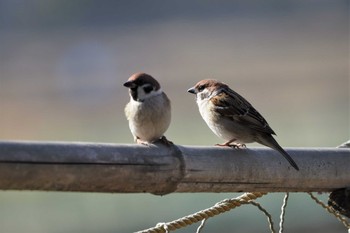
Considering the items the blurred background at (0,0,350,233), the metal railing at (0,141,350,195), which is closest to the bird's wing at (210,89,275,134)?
the metal railing at (0,141,350,195)

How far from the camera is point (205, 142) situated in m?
12.6

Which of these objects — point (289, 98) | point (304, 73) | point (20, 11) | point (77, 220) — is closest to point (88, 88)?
point (304, 73)

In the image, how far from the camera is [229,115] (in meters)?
4.37

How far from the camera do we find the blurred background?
404 inches

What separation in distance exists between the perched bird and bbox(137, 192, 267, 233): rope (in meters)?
0.24

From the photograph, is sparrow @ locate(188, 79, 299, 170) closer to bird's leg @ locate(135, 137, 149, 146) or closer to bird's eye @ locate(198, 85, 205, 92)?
bird's eye @ locate(198, 85, 205, 92)

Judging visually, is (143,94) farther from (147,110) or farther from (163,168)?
(163,168)

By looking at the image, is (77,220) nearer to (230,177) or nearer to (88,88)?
(230,177)

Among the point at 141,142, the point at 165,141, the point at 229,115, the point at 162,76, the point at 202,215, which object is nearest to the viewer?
the point at 165,141

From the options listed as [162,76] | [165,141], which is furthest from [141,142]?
[162,76]

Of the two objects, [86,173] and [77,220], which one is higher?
[86,173]

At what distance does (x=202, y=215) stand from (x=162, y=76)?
745 inches

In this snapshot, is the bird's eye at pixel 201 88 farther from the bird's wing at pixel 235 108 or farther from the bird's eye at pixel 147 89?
the bird's eye at pixel 147 89

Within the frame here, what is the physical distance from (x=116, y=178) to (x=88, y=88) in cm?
2182
